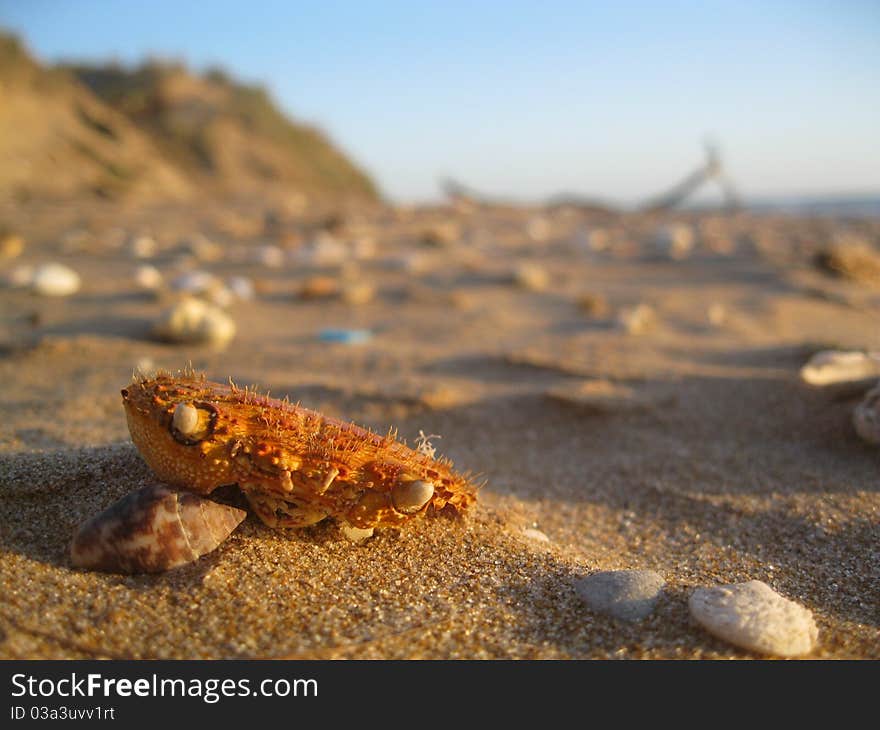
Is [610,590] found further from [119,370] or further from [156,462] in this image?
[119,370]

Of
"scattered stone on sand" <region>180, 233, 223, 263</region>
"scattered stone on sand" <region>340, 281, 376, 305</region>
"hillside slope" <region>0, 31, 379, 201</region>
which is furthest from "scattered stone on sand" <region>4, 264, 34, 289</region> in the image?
"hillside slope" <region>0, 31, 379, 201</region>

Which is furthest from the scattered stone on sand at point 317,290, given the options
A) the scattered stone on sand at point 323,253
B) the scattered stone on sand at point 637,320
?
the scattered stone on sand at point 637,320

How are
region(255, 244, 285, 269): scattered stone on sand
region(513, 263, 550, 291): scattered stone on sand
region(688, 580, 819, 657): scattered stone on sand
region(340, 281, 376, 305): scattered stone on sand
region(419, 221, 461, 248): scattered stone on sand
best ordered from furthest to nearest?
region(419, 221, 461, 248): scattered stone on sand → region(255, 244, 285, 269): scattered stone on sand → region(513, 263, 550, 291): scattered stone on sand → region(340, 281, 376, 305): scattered stone on sand → region(688, 580, 819, 657): scattered stone on sand

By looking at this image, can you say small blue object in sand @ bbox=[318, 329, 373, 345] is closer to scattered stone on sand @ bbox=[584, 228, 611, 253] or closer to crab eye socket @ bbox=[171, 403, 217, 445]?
crab eye socket @ bbox=[171, 403, 217, 445]

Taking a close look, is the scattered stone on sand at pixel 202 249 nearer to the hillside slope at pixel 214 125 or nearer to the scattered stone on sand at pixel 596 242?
the scattered stone on sand at pixel 596 242

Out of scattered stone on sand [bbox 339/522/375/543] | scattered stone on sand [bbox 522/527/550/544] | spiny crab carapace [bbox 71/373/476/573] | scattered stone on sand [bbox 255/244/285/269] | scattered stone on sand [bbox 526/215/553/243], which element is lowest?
scattered stone on sand [bbox 522/527/550/544]

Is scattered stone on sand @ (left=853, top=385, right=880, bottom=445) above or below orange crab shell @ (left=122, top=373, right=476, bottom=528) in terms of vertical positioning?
below
